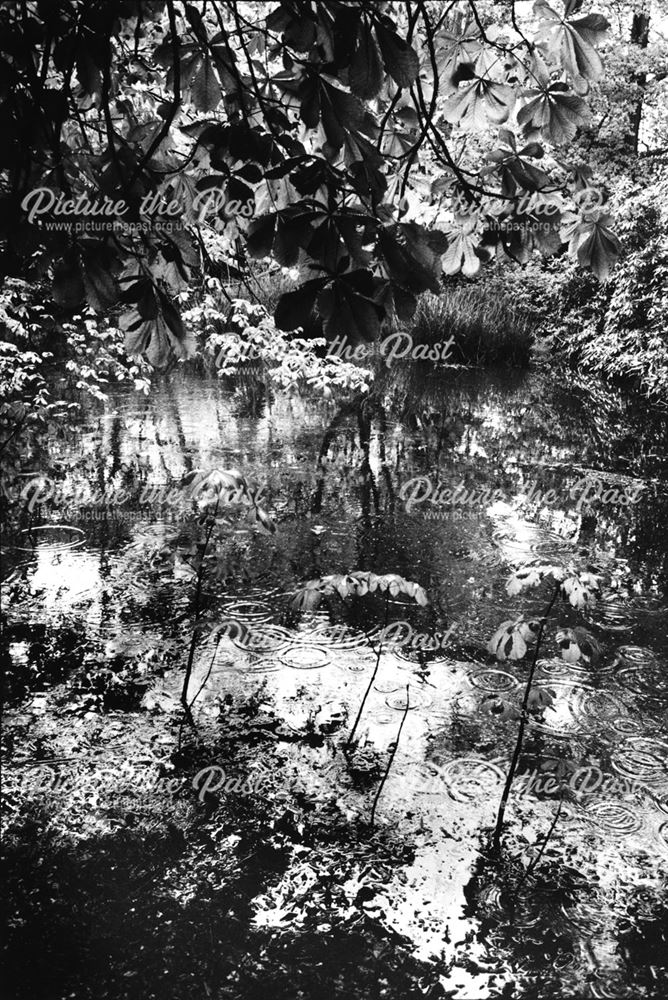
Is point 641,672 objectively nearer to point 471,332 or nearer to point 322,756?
point 322,756

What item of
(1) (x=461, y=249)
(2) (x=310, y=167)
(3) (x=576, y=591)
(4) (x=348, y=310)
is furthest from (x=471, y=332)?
(4) (x=348, y=310)

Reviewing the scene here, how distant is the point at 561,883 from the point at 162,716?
4.69ft

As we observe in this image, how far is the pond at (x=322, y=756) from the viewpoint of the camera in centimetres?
183

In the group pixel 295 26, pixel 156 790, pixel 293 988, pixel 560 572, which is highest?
pixel 295 26

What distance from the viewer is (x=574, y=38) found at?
1322mm

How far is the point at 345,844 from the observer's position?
7.03 feet

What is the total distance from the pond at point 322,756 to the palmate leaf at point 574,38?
57.2 inches

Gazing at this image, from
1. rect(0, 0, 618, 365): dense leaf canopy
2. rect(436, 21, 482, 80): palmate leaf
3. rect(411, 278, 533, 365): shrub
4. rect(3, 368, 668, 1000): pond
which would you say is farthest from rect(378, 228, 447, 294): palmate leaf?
rect(411, 278, 533, 365): shrub

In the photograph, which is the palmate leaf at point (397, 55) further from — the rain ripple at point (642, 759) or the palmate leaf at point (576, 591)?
the rain ripple at point (642, 759)

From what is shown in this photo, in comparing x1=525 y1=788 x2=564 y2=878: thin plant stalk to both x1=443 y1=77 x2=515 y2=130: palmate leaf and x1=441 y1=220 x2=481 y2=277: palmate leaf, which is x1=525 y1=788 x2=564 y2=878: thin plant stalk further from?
x1=443 y1=77 x2=515 y2=130: palmate leaf

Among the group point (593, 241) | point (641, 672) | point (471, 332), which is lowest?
point (641, 672)

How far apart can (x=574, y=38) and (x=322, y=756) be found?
212 centimetres

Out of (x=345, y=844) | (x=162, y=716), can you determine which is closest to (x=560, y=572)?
(x=345, y=844)

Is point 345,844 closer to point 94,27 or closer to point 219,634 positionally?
point 219,634
